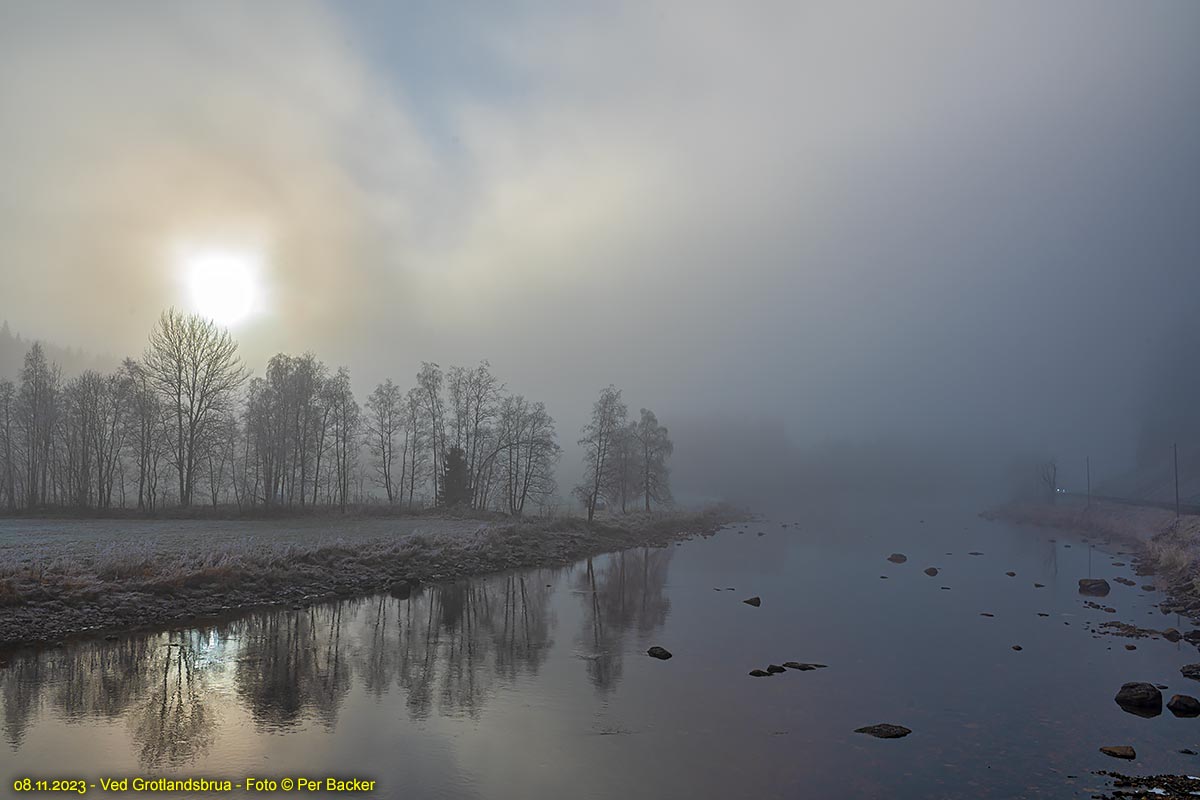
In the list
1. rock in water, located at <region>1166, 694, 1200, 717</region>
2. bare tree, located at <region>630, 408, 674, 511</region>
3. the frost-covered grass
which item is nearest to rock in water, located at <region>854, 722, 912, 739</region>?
rock in water, located at <region>1166, 694, 1200, 717</region>

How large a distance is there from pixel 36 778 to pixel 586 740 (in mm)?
10558

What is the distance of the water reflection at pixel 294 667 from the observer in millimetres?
14172

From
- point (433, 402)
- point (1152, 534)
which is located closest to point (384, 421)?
point (433, 402)

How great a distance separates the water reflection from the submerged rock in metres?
28.9

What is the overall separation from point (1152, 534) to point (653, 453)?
194 feet

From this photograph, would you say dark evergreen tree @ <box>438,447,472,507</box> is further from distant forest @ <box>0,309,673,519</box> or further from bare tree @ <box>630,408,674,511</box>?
bare tree @ <box>630,408,674,511</box>

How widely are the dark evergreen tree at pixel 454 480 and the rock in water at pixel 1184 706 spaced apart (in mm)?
61861

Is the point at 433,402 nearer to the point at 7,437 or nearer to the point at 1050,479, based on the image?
the point at 7,437

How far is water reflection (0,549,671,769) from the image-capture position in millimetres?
14172

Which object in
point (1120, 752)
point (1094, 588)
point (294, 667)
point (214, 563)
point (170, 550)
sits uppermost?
point (170, 550)

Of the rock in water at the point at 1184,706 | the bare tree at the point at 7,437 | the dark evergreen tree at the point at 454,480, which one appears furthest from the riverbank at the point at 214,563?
the bare tree at the point at 7,437

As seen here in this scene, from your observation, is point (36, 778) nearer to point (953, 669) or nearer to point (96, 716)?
point (96, 716)

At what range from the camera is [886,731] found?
15.3 m

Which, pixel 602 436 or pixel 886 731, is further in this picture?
pixel 602 436
